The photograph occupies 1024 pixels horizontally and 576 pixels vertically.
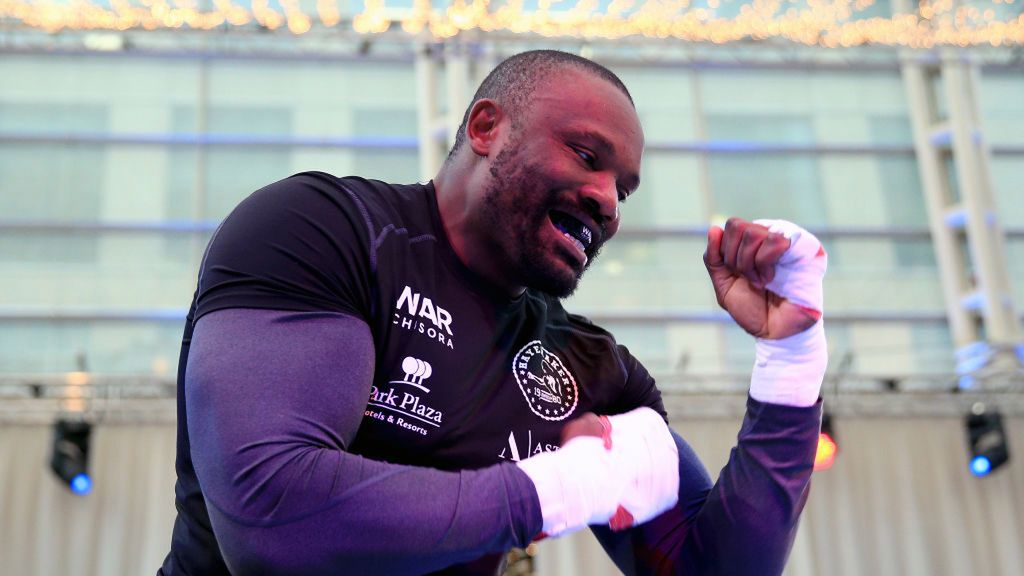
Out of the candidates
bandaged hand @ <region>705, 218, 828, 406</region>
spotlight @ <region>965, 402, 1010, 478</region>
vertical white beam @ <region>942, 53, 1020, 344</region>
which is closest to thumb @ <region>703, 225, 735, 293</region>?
bandaged hand @ <region>705, 218, 828, 406</region>

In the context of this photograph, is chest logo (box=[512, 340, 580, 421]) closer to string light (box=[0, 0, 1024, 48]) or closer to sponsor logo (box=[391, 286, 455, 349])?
sponsor logo (box=[391, 286, 455, 349])

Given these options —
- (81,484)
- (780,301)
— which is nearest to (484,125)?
(780,301)

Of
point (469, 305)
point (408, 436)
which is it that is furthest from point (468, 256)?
point (408, 436)

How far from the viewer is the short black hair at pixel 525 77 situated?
1593 millimetres

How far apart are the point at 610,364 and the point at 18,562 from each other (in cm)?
745

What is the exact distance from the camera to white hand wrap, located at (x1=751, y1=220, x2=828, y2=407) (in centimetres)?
147

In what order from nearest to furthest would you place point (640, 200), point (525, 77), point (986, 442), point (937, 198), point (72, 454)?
point (525, 77)
point (72, 454)
point (986, 442)
point (937, 198)
point (640, 200)

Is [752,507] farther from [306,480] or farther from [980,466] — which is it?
[980,466]

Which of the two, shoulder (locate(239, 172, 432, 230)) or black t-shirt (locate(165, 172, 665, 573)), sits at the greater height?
shoulder (locate(239, 172, 432, 230))

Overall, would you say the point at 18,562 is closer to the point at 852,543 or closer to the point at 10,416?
the point at 10,416

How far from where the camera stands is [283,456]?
1.16 metres

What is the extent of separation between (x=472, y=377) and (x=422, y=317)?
4.5 inches

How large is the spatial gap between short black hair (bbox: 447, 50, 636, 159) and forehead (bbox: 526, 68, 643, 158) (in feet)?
0.05

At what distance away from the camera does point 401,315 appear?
1.41 m
